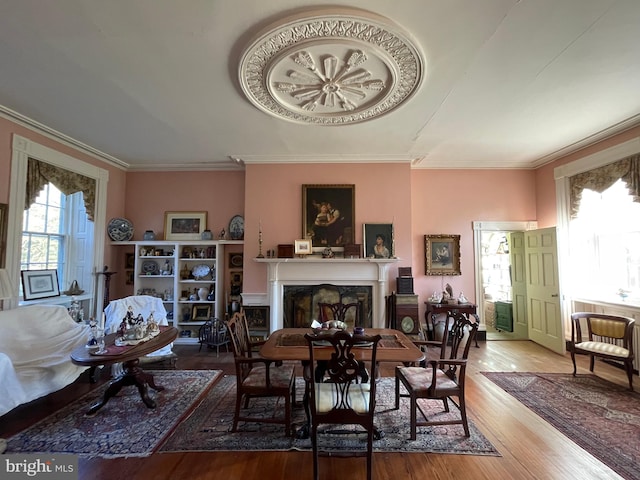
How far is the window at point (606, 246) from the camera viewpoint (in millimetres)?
3686

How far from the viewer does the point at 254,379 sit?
239cm

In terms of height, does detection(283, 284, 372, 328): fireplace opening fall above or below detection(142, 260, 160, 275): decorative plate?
below

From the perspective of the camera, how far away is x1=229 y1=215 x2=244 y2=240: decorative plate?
4.95m

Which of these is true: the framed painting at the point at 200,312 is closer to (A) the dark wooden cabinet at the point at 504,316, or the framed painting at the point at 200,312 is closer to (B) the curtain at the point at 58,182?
(B) the curtain at the point at 58,182

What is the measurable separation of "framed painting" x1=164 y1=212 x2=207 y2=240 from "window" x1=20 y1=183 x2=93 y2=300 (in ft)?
3.53

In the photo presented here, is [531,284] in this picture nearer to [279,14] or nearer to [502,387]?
[502,387]

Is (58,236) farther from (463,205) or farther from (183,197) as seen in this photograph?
(463,205)

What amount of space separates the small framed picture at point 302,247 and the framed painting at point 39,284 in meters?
3.30

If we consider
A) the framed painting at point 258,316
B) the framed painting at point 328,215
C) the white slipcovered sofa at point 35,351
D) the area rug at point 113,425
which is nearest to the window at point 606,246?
the framed painting at point 328,215

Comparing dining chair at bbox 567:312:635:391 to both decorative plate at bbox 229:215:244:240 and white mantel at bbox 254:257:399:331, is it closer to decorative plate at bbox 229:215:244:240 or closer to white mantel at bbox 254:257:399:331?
white mantel at bbox 254:257:399:331

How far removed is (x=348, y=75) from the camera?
2.52 meters

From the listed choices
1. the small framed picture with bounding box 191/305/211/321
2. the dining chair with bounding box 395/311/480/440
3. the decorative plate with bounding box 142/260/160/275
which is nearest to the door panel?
the dining chair with bounding box 395/311/480/440

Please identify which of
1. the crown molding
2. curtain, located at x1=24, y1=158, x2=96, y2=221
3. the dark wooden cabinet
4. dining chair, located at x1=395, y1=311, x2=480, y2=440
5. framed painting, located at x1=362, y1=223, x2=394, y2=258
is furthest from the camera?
the dark wooden cabinet

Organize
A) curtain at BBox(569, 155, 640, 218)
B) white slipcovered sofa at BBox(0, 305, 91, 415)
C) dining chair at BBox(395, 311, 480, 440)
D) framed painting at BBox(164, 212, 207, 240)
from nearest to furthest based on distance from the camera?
dining chair at BBox(395, 311, 480, 440) → white slipcovered sofa at BBox(0, 305, 91, 415) → curtain at BBox(569, 155, 640, 218) → framed painting at BBox(164, 212, 207, 240)
